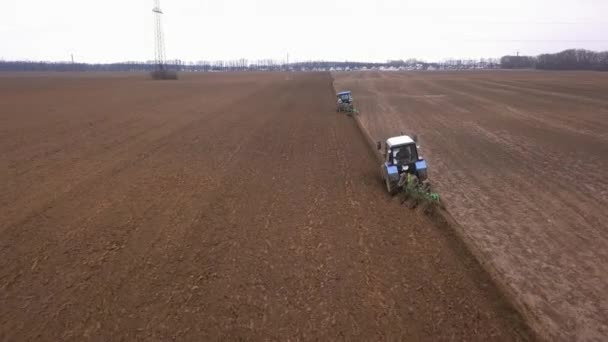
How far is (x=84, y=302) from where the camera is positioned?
762cm

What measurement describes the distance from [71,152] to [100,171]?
167 inches

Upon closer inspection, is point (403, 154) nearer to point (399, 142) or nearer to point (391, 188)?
point (399, 142)

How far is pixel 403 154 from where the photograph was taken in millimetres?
13406

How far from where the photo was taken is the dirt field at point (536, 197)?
7918mm

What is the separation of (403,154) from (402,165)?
0.40 metres

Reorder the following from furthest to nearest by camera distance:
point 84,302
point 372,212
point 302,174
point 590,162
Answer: point 590,162, point 302,174, point 372,212, point 84,302

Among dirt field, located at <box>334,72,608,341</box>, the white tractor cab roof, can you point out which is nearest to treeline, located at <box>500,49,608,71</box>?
dirt field, located at <box>334,72,608,341</box>

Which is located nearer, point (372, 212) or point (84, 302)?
point (84, 302)

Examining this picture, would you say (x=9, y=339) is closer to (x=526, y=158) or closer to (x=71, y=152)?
(x=71, y=152)

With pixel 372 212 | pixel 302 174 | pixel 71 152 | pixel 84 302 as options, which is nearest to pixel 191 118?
pixel 71 152

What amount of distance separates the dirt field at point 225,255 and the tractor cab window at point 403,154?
124 centimetres

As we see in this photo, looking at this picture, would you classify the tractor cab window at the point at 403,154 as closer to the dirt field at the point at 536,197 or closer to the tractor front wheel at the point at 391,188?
the tractor front wheel at the point at 391,188

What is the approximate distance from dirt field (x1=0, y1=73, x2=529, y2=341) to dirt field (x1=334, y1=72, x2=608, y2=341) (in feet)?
3.35

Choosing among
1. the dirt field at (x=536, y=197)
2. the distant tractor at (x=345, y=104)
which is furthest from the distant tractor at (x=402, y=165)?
the distant tractor at (x=345, y=104)
